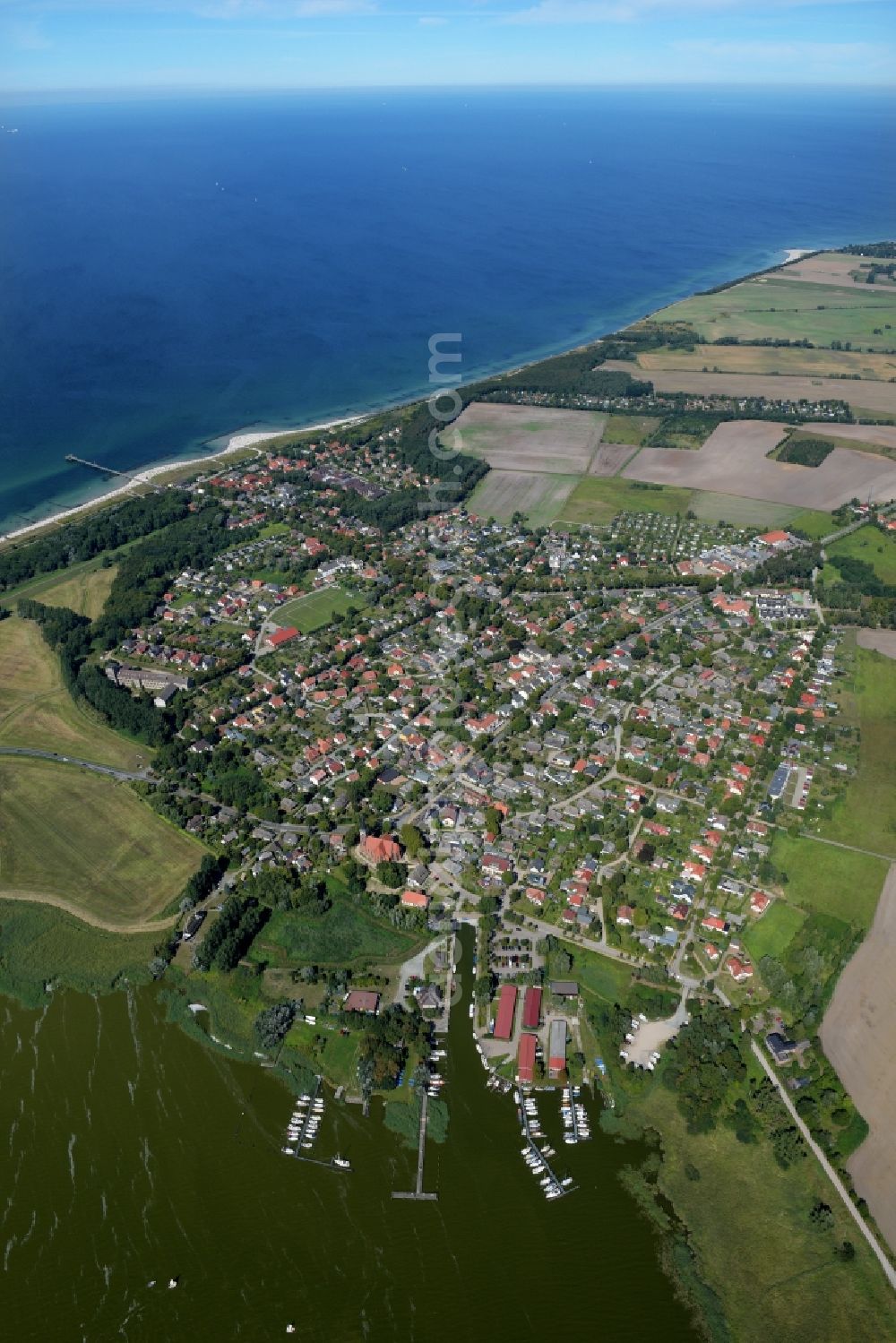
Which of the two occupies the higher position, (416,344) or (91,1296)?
(416,344)

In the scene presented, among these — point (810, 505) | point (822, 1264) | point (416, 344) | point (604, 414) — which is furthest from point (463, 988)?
point (416, 344)

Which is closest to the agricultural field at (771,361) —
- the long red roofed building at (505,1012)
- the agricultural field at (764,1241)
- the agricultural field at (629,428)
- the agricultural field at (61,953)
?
the agricultural field at (629,428)

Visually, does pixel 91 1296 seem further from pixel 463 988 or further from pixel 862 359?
pixel 862 359

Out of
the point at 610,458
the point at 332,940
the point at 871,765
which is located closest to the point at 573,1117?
the point at 332,940

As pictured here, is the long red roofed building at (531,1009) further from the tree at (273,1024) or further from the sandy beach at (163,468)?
the sandy beach at (163,468)

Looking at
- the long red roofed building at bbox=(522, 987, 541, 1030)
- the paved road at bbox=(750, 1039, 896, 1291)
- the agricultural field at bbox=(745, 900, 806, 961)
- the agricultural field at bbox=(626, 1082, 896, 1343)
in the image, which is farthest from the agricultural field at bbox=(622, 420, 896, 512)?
the agricultural field at bbox=(626, 1082, 896, 1343)

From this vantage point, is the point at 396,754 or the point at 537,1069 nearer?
the point at 537,1069

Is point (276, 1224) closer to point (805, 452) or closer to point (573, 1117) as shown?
point (573, 1117)

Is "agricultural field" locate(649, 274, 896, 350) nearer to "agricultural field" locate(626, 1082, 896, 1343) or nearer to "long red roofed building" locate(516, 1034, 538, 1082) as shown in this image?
"long red roofed building" locate(516, 1034, 538, 1082)
